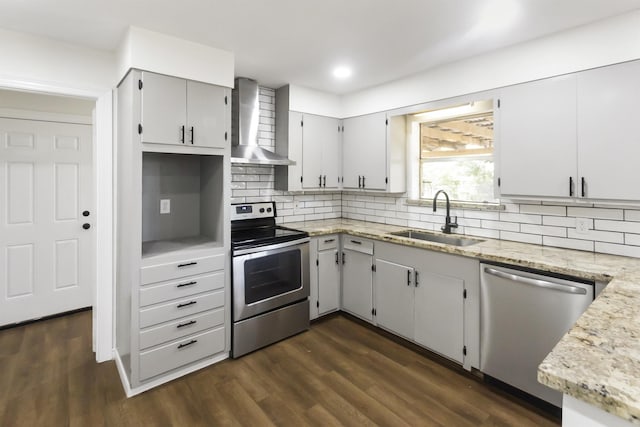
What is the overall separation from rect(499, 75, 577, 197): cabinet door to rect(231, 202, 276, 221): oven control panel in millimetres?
2172

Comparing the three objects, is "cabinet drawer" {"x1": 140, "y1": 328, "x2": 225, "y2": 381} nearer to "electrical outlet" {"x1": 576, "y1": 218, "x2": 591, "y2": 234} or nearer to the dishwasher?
the dishwasher

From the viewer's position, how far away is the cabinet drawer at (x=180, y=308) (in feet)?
7.73

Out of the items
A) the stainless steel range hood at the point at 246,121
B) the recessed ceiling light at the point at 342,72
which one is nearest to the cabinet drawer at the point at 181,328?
the stainless steel range hood at the point at 246,121

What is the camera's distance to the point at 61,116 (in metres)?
3.46

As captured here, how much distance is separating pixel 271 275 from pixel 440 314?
1435 mm

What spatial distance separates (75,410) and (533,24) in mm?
3829

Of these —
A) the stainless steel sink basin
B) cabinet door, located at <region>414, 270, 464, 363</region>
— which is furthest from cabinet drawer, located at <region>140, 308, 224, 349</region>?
the stainless steel sink basin

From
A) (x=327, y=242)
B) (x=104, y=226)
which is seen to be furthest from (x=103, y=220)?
(x=327, y=242)

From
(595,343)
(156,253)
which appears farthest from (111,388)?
(595,343)

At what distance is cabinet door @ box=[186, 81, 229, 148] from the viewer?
249 centimetres

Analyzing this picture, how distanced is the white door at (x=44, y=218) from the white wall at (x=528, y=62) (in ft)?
11.0

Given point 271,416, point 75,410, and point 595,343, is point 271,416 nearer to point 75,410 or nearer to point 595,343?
point 75,410

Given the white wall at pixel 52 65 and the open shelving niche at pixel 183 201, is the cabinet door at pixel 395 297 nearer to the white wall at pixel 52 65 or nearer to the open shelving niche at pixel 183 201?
the open shelving niche at pixel 183 201

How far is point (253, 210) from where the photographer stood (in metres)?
3.42
